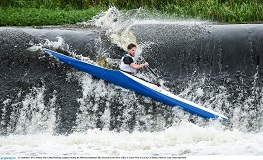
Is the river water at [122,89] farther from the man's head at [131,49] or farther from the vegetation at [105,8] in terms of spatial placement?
the vegetation at [105,8]

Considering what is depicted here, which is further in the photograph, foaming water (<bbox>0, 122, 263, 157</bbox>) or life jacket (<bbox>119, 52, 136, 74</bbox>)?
life jacket (<bbox>119, 52, 136, 74</bbox>)

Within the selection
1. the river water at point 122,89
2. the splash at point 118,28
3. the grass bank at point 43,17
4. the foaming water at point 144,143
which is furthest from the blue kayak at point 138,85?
the grass bank at point 43,17

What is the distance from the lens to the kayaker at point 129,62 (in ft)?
35.9

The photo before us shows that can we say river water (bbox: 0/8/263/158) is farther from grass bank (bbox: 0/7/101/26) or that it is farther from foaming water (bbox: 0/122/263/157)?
grass bank (bbox: 0/7/101/26)

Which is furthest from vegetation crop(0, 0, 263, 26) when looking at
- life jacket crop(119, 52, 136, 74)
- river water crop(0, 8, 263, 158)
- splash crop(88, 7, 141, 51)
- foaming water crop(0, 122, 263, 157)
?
foaming water crop(0, 122, 263, 157)

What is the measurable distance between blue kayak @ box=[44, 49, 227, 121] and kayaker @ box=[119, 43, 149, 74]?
140 mm

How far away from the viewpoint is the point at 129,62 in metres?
11.0

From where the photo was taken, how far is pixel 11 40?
11.9 m

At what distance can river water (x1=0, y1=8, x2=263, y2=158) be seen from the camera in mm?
10703

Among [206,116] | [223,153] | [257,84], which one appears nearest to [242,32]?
[257,84]

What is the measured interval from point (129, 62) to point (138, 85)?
42 cm

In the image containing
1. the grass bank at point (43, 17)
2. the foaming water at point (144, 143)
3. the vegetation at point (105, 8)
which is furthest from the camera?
the grass bank at point (43, 17)

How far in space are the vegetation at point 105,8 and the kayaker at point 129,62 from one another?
4.00m

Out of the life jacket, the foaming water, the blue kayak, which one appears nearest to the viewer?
the foaming water
